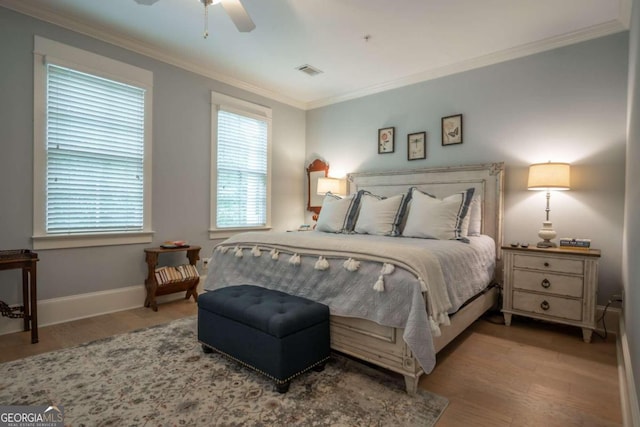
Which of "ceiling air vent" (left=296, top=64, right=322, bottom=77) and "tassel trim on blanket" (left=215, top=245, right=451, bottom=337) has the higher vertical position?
"ceiling air vent" (left=296, top=64, right=322, bottom=77)

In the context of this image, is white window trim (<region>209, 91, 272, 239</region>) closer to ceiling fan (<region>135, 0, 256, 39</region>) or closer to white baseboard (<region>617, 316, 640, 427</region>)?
ceiling fan (<region>135, 0, 256, 39</region>)

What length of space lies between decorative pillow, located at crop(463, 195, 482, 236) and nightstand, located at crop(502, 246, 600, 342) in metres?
0.38

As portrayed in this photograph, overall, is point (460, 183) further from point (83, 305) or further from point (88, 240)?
point (83, 305)

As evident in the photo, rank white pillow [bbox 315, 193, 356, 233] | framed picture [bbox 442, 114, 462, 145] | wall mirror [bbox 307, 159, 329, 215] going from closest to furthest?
white pillow [bbox 315, 193, 356, 233] → framed picture [bbox 442, 114, 462, 145] → wall mirror [bbox 307, 159, 329, 215]

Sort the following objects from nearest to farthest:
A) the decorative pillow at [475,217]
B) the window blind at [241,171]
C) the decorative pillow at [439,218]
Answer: the decorative pillow at [439,218] < the decorative pillow at [475,217] < the window blind at [241,171]

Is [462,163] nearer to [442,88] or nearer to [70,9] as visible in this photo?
[442,88]

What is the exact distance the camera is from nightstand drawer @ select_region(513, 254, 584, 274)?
266 centimetres

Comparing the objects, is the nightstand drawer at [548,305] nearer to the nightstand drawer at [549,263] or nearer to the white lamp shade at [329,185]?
the nightstand drawer at [549,263]

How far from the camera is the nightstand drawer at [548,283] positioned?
2.66 m

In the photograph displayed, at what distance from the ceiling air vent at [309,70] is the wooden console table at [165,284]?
2.40m

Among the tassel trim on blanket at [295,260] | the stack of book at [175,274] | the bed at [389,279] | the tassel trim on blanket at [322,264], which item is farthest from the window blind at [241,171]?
the tassel trim on blanket at [322,264]

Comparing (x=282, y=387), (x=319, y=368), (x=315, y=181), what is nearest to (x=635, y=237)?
(x=319, y=368)

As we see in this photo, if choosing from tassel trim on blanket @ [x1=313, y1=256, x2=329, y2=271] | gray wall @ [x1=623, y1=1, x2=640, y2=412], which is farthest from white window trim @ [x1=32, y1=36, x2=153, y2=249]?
gray wall @ [x1=623, y1=1, x2=640, y2=412]

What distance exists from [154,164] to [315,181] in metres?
2.33
